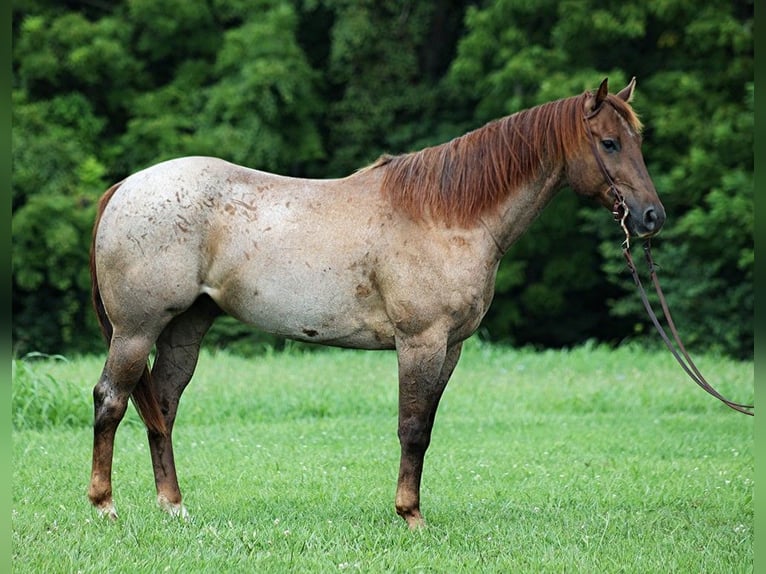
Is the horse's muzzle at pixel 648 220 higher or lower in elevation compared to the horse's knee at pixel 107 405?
higher

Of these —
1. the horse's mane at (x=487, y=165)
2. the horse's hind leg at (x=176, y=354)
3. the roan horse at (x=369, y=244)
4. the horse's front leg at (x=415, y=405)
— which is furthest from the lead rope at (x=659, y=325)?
the horse's hind leg at (x=176, y=354)

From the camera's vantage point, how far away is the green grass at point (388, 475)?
4434mm

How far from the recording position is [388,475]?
251 inches

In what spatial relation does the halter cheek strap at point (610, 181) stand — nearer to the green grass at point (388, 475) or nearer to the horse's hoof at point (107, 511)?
the green grass at point (388, 475)

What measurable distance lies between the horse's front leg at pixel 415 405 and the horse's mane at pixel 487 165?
666mm

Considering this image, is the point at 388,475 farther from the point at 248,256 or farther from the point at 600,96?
the point at 600,96

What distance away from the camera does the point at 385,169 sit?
5.12 metres

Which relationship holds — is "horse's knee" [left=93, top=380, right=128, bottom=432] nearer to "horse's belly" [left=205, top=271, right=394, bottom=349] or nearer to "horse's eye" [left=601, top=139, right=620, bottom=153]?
"horse's belly" [left=205, top=271, right=394, bottom=349]

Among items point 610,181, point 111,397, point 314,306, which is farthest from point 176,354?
point 610,181

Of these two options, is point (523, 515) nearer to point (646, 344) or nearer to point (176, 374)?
point (176, 374)

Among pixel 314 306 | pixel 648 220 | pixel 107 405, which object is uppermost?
pixel 648 220

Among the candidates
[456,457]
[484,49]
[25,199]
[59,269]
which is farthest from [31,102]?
[456,457]

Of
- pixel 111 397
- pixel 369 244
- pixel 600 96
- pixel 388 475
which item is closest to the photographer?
pixel 600 96

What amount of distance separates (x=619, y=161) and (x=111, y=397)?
108 inches
